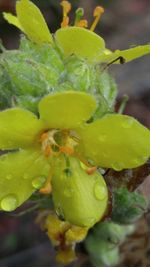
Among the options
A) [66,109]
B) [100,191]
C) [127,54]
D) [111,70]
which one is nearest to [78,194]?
[100,191]

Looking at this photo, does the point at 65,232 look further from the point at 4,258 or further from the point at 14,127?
the point at 4,258

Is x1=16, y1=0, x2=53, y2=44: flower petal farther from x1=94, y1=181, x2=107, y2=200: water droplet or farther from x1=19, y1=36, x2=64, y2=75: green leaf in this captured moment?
x1=94, y1=181, x2=107, y2=200: water droplet

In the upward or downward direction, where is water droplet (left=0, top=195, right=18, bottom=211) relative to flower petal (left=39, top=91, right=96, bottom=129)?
downward

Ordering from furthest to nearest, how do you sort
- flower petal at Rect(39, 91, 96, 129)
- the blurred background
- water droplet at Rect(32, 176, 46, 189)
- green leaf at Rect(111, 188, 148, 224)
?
1. the blurred background
2. green leaf at Rect(111, 188, 148, 224)
3. water droplet at Rect(32, 176, 46, 189)
4. flower petal at Rect(39, 91, 96, 129)

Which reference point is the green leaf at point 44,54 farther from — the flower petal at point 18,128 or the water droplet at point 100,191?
the water droplet at point 100,191

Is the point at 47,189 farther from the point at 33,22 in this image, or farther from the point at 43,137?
the point at 33,22

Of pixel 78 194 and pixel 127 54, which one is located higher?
pixel 127 54

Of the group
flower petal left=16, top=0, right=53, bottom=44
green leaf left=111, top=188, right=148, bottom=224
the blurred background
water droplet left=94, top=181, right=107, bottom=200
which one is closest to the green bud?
water droplet left=94, top=181, right=107, bottom=200
